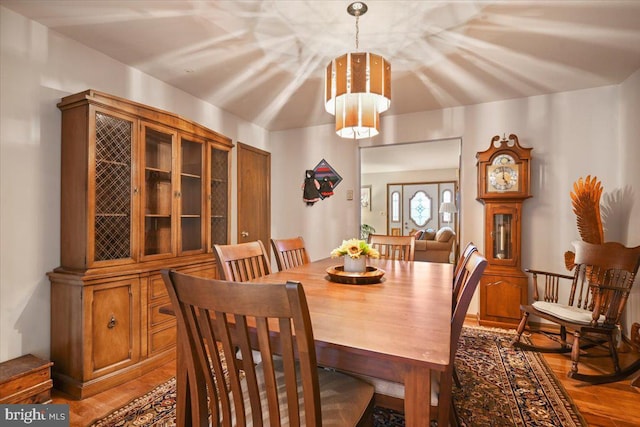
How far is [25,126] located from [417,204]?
729cm

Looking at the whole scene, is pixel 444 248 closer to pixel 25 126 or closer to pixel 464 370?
pixel 464 370

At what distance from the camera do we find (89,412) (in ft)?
5.88

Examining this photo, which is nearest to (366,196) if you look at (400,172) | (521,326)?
(400,172)

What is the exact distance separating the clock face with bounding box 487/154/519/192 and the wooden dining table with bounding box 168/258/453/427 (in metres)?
2.02

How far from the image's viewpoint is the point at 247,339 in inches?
32.4

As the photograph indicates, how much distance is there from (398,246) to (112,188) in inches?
91.1

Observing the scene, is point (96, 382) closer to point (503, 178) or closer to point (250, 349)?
point (250, 349)

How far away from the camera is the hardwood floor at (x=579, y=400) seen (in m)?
1.74

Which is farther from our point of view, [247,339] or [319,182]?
[319,182]

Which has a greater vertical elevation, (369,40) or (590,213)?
(369,40)

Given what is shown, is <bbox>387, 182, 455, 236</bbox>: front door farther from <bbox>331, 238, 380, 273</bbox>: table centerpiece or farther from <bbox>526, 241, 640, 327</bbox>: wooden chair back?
<bbox>331, 238, 380, 273</bbox>: table centerpiece

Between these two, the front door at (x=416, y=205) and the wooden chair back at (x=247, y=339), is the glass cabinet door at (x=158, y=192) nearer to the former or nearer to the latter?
the wooden chair back at (x=247, y=339)

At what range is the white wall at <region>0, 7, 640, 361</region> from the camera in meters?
1.94

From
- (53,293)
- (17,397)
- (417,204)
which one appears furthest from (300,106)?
(417,204)
